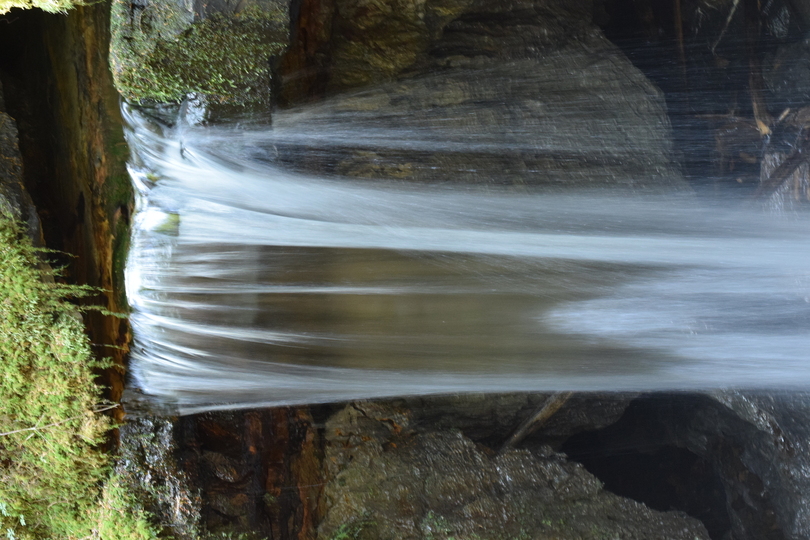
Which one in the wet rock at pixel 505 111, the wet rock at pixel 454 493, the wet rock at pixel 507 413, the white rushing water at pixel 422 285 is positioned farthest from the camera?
the wet rock at pixel 507 413

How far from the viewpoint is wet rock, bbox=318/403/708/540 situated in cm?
299

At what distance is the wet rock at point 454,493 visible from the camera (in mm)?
2992

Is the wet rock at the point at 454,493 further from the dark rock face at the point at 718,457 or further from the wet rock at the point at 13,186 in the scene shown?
the wet rock at the point at 13,186

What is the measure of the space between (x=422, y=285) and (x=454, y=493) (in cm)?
115

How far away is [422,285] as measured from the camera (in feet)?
9.82

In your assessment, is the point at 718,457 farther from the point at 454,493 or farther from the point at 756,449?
the point at 454,493

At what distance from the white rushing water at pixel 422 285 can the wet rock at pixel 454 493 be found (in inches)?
13.2

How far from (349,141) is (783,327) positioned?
99.4 inches

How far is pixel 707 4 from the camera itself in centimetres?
371

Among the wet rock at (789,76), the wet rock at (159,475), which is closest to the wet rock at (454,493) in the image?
the wet rock at (159,475)

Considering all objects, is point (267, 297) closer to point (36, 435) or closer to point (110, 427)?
point (110, 427)

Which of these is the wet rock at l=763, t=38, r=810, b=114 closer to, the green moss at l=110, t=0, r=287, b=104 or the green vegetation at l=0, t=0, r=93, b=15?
the green moss at l=110, t=0, r=287, b=104

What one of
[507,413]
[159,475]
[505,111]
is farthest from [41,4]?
[507,413]

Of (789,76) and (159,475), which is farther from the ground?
(789,76)
